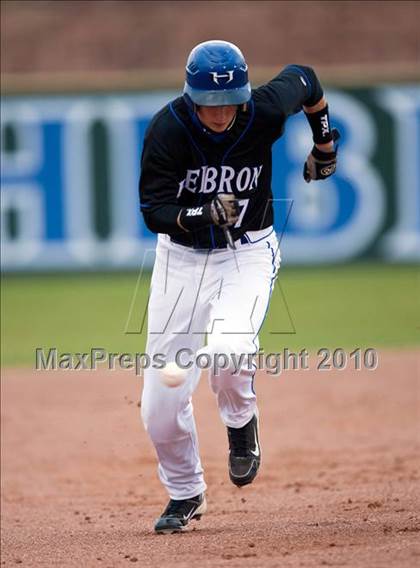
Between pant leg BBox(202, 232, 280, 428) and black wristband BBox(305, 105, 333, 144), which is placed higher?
black wristband BBox(305, 105, 333, 144)

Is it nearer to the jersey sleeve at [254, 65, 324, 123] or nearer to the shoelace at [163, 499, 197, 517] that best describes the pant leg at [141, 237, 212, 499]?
the shoelace at [163, 499, 197, 517]

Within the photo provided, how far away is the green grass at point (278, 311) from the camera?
13484 millimetres

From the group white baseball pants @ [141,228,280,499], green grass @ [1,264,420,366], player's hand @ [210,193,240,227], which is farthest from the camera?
green grass @ [1,264,420,366]

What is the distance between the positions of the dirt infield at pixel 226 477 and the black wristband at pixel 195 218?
160 centimetres

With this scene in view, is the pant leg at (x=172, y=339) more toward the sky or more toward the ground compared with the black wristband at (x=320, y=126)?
more toward the ground

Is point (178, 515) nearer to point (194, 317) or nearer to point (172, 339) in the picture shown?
point (172, 339)

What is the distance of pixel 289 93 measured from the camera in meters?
6.50

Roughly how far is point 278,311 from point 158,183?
9.28 m

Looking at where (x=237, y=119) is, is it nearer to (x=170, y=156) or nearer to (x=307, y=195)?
(x=170, y=156)

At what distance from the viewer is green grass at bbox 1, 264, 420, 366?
13484 millimetres

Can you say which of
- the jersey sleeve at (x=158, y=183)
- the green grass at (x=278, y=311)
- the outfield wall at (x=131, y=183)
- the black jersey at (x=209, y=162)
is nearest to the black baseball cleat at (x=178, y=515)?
the black jersey at (x=209, y=162)

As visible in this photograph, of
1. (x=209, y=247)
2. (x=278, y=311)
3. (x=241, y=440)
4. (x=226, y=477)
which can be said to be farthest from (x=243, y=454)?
(x=278, y=311)

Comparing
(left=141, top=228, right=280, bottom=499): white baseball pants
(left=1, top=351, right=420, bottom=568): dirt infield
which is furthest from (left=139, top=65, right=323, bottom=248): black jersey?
(left=1, top=351, right=420, bottom=568): dirt infield

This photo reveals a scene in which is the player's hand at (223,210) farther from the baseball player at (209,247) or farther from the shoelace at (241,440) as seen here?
the shoelace at (241,440)
